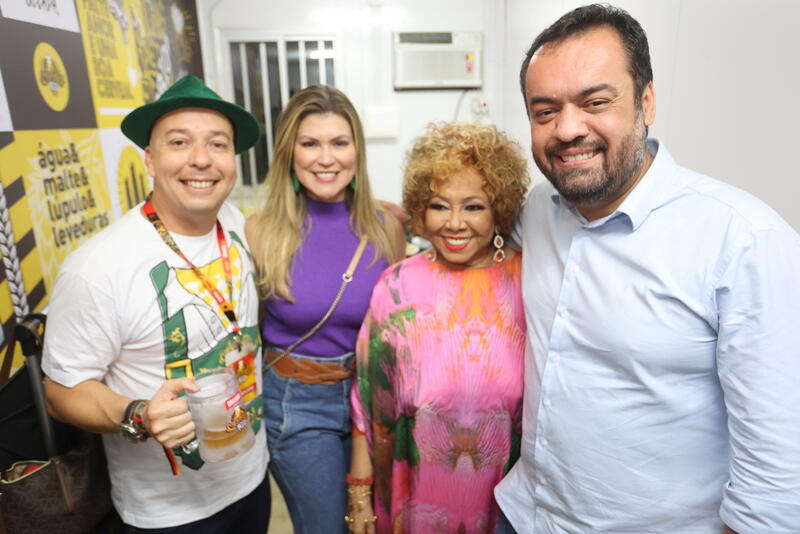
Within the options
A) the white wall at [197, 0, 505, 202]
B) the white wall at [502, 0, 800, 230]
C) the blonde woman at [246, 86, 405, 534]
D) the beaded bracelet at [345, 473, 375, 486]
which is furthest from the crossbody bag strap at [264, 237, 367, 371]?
the white wall at [197, 0, 505, 202]

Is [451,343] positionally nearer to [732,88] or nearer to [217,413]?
[217,413]

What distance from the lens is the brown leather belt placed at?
1598 mm

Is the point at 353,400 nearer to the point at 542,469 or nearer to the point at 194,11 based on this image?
the point at 542,469

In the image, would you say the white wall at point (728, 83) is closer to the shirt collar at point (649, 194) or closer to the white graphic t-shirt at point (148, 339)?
the shirt collar at point (649, 194)

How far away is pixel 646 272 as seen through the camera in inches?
39.0

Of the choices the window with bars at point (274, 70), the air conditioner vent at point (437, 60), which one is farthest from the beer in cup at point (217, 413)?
the air conditioner vent at point (437, 60)

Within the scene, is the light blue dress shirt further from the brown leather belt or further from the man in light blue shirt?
the brown leather belt

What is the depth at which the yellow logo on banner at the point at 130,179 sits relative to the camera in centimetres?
246

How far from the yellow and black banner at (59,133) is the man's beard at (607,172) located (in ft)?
5.47

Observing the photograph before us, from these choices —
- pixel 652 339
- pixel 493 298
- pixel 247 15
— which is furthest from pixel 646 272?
pixel 247 15

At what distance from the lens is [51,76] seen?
1.95 m

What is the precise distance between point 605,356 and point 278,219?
1.13m

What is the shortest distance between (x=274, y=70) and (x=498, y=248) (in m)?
3.47

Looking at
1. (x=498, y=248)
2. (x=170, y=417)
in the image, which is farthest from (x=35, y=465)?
(x=498, y=248)
